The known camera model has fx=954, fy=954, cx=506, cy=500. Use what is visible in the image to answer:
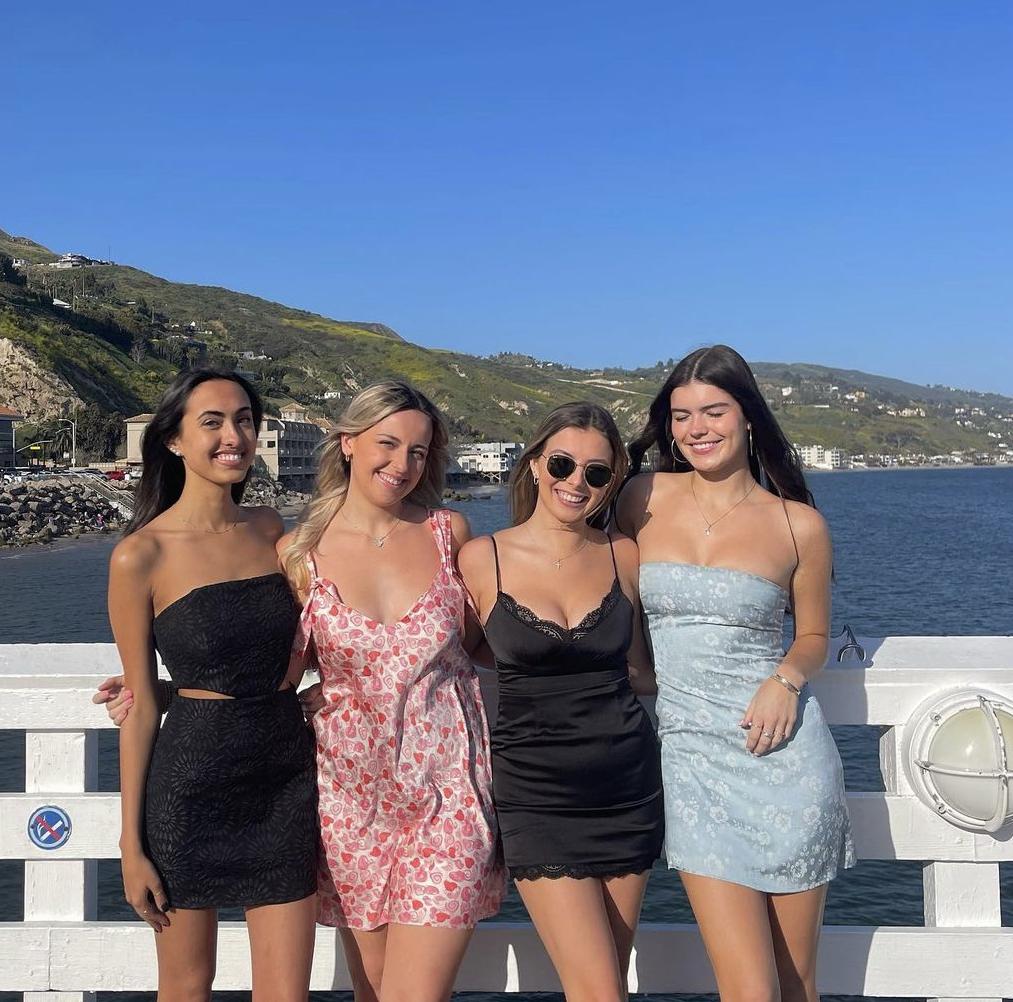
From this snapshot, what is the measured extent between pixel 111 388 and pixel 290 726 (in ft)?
309

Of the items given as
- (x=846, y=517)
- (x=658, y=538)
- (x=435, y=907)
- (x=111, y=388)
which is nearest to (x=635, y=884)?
(x=435, y=907)

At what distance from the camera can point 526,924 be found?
2816mm

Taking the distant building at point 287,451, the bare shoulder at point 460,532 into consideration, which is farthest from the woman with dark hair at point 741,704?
the distant building at point 287,451

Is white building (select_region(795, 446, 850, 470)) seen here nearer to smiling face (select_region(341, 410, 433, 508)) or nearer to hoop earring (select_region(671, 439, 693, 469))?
hoop earring (select_region(671, 439, 693, 469))

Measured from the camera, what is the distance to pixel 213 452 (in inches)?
107

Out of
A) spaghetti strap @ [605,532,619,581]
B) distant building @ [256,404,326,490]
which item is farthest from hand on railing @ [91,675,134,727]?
distant building @ [256,404,326,490]

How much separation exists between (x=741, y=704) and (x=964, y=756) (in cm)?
68

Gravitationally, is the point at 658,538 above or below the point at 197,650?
above

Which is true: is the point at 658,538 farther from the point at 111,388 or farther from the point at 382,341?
the point at 382,341

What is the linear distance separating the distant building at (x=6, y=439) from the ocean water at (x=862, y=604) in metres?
26.5

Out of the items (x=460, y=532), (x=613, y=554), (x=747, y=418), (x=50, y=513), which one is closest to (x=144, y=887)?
(x=460, y=532)

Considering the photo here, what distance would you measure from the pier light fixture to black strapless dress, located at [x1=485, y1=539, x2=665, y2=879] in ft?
2.65

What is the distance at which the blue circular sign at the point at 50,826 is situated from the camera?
2752 mm

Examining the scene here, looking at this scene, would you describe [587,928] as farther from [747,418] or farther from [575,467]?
[747,418]
